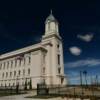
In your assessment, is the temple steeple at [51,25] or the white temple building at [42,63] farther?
the temple steeple at [51,25]

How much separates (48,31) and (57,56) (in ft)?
35.2

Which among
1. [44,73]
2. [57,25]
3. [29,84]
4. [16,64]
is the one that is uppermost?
[57,25]

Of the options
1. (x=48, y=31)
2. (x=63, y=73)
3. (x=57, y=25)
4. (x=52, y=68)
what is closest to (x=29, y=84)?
(x=52, y=68)

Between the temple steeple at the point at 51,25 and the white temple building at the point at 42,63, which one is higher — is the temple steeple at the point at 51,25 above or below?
above

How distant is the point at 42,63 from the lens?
5388 centimetres

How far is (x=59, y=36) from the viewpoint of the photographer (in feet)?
200

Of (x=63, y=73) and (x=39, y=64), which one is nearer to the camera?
(x=39, y=64)

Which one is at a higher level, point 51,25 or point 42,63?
point 51,25

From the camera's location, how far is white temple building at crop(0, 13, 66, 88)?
52.9m

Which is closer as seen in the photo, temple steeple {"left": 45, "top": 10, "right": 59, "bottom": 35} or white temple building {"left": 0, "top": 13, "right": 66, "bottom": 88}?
white temple building {"left": 0, "top": 13, "right": 66, "bottom": 88}

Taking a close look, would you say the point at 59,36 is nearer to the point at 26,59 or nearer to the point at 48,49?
the point at 48,49

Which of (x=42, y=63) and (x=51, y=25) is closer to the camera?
(x=42, y=63)

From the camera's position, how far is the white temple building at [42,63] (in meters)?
52.9

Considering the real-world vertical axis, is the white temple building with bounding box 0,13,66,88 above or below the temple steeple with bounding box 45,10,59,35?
below
